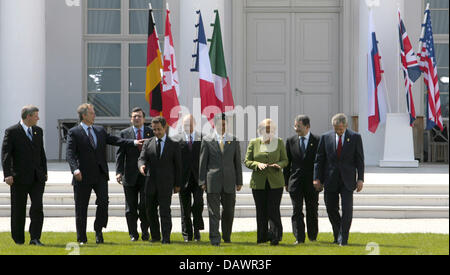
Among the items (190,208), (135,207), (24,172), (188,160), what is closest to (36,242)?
(24,172)

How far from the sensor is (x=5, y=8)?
1667 cm

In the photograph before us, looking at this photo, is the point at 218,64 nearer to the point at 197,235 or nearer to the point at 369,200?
the point at 369,200

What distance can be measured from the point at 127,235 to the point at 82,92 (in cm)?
991

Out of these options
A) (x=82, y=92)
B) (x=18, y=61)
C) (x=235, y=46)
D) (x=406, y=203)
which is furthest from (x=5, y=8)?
(x=406, y=203)

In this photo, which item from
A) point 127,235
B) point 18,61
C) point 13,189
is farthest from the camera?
point 18,61

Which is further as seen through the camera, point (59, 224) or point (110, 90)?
point (110, 90)

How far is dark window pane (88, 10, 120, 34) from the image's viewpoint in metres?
19.9

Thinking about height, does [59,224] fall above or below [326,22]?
below

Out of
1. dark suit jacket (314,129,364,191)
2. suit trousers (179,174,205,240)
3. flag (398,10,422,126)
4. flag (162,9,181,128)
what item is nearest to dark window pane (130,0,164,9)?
flag (162,9,181,128)

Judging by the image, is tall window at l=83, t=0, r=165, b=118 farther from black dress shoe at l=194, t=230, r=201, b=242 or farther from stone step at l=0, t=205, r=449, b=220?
black dress shoe at l=194, t=230, r=201, b=242

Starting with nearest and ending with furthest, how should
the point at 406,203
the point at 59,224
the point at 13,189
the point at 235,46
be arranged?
the point at 13,189 < the point at 59,224 < the point at 406,203 < the point at 235,46

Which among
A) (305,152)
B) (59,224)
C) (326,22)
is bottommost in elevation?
(59,224)

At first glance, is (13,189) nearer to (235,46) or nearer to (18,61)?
(18,61)

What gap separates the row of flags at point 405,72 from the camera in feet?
55.3
